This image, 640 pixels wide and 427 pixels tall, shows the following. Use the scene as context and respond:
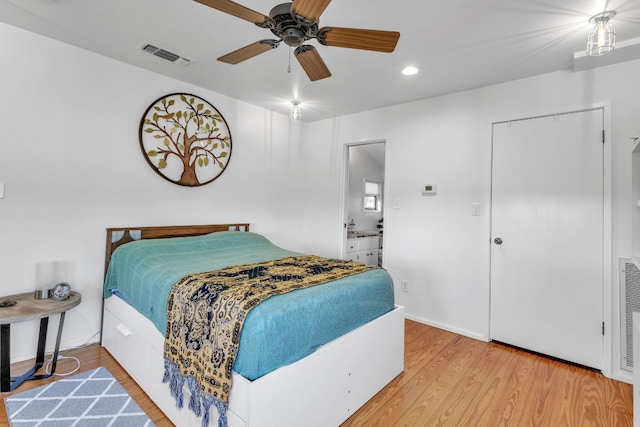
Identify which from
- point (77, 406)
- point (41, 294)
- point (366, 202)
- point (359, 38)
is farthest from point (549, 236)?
point (41, 294)

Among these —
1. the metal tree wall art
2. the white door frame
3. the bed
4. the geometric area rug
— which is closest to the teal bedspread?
the bed

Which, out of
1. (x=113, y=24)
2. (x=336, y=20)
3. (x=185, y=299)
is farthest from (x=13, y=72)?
(x=336, y=20)

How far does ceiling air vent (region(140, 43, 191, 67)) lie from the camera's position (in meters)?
2.44

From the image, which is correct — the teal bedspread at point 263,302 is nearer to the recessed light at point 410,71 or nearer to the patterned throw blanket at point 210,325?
the patterned throw blanket at point 210,325

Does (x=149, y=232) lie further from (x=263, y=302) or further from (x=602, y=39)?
(x=602, y=39)

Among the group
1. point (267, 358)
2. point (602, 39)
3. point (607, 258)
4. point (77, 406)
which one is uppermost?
point (602, 39)

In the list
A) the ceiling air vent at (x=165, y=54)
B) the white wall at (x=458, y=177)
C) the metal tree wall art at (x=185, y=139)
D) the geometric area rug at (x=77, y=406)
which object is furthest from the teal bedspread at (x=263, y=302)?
the ceiling air vent at (x=165, y=54)

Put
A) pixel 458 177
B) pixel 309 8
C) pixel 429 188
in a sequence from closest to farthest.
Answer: pixel 309 8 → pixel 458 177 → pixel 429 188

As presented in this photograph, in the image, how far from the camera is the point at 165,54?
254 centimetres

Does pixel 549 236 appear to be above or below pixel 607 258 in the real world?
above

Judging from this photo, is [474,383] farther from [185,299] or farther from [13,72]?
[13,72]

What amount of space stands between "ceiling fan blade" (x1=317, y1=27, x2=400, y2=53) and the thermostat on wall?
193cm

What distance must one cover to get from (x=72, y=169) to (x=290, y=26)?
7.21 feet

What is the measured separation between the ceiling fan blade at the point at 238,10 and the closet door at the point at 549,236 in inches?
95.4
